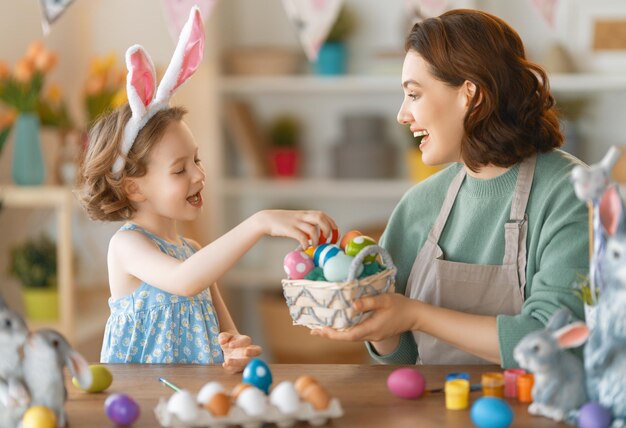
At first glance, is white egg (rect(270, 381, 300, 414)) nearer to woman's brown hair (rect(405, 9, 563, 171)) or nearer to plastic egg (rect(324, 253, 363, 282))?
plastic egg (rect(324, 253, 363, 282))

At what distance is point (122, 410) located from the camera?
4.20 ft

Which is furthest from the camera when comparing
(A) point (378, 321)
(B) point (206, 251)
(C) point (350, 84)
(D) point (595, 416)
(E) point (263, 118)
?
(E) point (263, 118)

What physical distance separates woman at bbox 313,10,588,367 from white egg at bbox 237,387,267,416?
530mm

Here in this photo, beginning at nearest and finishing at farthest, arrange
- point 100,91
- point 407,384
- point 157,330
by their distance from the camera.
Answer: point 407,384
point 157,330
point 100,91

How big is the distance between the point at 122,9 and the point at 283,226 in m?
2.93

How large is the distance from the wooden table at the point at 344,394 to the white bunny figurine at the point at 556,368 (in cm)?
3

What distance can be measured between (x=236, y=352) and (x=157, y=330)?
24cm

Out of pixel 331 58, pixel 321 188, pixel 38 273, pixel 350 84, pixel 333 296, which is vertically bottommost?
pixel 38 273

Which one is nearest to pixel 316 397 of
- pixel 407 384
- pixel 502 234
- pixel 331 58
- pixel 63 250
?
pixel 407 384

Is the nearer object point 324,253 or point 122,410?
point 122,410

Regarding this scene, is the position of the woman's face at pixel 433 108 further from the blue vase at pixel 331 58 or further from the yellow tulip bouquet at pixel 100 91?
the blue vase at pixel 331 58

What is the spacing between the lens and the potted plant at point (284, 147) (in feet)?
14.3

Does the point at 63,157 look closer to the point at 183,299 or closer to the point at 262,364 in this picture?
the point at 183,299

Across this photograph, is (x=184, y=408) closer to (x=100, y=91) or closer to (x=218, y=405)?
(x=218, y=405)
